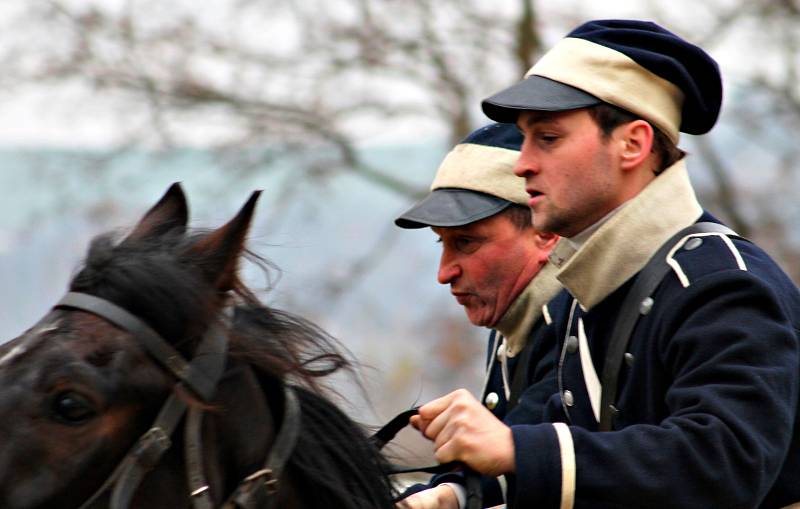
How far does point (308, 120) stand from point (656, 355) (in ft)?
40.8

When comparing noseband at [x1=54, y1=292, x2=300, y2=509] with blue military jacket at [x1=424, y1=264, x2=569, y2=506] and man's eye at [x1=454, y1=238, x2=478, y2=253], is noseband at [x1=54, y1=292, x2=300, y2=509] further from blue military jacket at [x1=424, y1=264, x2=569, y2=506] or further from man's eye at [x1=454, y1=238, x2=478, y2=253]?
man's eye at [x1=454, y1=238, x2=478, y2=253]

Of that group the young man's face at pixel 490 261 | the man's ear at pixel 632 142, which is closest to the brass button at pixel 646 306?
the man's ear at pixel 632 142

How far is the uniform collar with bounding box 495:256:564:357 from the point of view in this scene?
14.0ft

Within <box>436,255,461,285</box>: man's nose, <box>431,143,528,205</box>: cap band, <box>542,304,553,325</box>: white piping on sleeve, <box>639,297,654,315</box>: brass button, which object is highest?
<box>431,143,528,205</box>: cap band

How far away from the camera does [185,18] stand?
1513 centimetres

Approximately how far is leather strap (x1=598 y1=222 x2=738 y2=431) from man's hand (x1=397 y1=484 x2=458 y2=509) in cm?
59

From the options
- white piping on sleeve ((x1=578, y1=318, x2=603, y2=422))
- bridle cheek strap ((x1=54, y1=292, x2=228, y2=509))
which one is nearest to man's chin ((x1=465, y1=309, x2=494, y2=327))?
white piping on sleeve ((x1=578, y1=318, x2=603, y2=422))

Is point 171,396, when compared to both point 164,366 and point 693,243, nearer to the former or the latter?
point 164,366

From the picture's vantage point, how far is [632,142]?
3432 mm

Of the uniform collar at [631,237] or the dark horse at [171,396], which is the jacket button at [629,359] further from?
the dark horse at [171,396]

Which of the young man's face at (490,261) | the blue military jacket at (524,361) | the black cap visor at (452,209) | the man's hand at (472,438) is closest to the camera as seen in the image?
the man's hand at (472,438)

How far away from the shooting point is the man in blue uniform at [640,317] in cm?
295

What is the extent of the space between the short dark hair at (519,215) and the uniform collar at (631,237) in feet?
2.96

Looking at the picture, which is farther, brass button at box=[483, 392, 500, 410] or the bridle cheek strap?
brass button at box=[483, 392, 500, 410]
